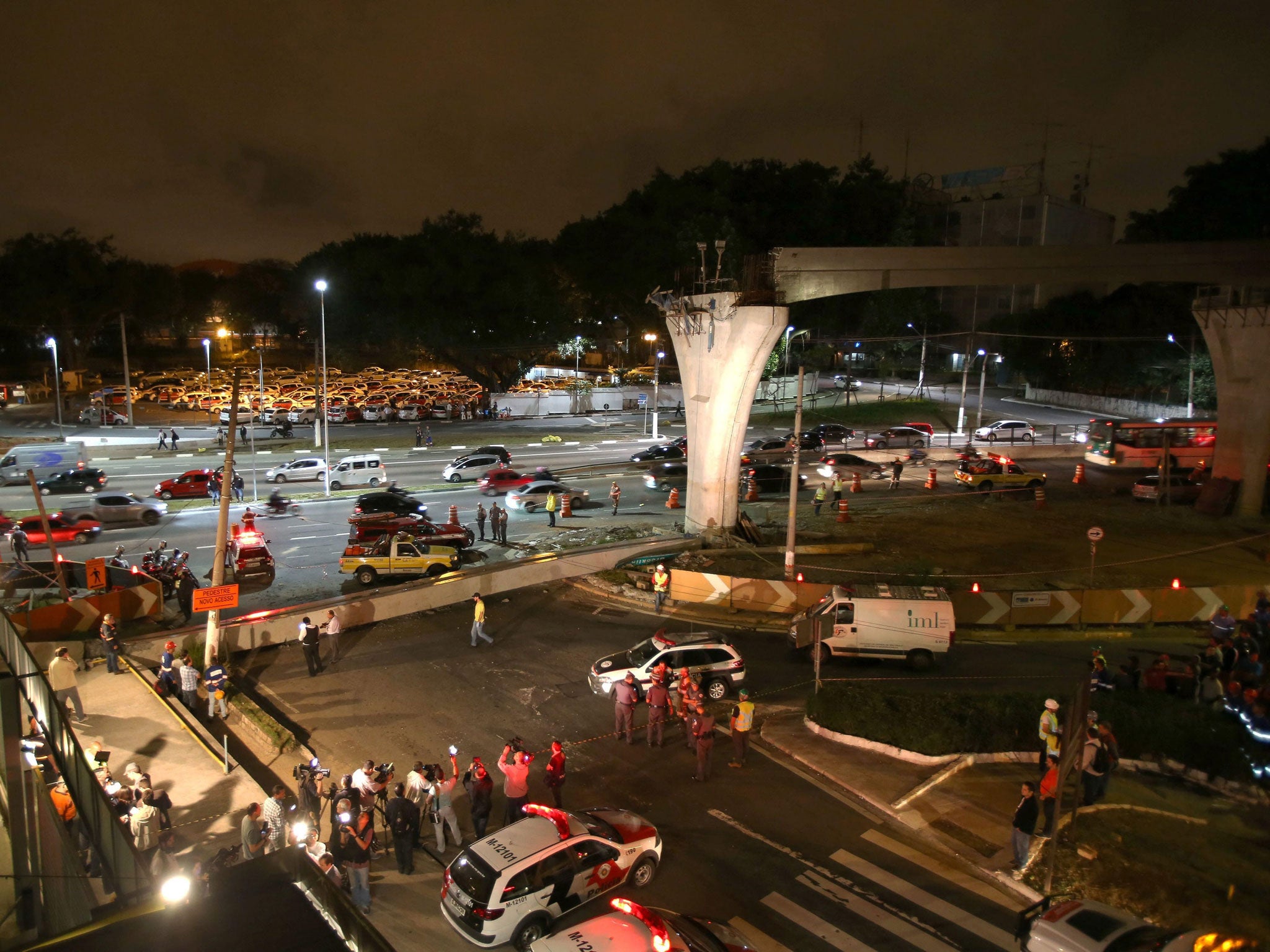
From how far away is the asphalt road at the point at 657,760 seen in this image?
35.3ft

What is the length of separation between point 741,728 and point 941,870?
3901mm

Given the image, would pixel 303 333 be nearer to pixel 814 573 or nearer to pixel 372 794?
pixel 814 573

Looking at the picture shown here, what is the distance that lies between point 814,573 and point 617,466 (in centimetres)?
1975

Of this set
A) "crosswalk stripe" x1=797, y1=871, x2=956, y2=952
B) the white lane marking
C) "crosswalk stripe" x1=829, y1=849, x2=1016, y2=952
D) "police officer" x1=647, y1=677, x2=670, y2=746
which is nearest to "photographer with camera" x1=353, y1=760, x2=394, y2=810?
"police officer" x1=647, y1=677, x2=670, y2=746

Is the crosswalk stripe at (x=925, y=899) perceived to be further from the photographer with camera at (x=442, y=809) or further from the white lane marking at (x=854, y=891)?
the photographer with camera at (x=442, y=809)

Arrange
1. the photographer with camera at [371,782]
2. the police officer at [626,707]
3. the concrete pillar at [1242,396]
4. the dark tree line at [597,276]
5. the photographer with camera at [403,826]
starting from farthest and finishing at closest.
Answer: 1. the dark tree line at [597,276]
2. the concrete pillar at [1242,396]
3. the police officer at [626,707]
4. the photographer with camera at [371,782]
5. the photographer with camera at [403,826]

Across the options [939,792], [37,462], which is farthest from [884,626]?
[37,462]

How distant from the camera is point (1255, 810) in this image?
523 inches

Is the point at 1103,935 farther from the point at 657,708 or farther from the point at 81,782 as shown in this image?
the point at 81,782

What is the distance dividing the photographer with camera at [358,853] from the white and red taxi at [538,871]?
1.04 m

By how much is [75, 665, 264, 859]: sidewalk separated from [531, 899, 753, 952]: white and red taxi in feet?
20.9

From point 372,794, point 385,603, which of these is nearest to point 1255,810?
point 372,794

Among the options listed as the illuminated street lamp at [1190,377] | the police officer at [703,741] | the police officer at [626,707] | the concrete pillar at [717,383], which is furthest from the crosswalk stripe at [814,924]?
the illuminated street lamp at [1190,377]

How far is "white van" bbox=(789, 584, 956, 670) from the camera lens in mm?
19609
